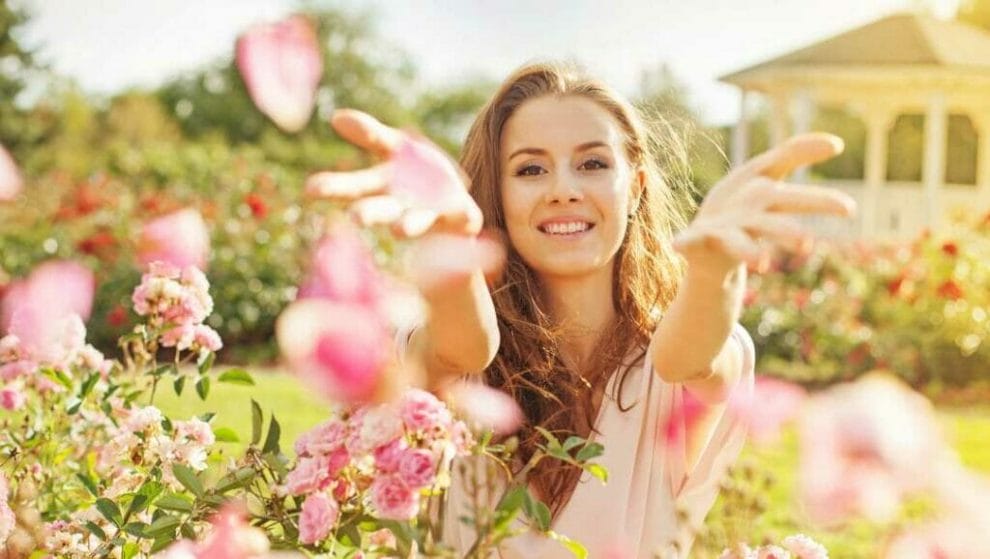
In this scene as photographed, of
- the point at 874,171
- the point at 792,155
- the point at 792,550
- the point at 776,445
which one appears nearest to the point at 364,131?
the point at 792,155

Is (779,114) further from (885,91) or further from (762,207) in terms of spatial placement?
(762,207)

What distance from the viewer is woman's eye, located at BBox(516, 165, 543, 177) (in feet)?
6.82

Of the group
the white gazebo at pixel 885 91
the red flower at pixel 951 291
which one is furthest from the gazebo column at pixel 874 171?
the red flower at pixel 951 291

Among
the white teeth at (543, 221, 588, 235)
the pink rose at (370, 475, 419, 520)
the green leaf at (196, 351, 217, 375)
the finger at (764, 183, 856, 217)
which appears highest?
the finger at (764, 183, 856, 217)

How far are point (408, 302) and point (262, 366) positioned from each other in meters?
6.47

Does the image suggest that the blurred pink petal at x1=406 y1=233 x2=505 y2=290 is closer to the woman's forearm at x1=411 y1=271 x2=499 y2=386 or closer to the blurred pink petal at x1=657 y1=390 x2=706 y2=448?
the woman's forearm at x1=411 y1=271 x2=499 y2=386

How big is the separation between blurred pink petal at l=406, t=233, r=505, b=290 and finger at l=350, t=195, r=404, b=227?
0.35 feet

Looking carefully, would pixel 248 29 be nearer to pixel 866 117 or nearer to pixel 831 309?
pixel 831 309

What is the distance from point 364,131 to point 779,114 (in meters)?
13.8

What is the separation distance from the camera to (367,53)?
42781 mm

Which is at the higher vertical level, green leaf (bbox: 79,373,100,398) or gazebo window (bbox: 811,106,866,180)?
green leaf (bbox: 79,373,100,398)

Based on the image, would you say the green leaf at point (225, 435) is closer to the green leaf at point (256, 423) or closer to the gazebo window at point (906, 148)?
the green leaf at point (256, 423)

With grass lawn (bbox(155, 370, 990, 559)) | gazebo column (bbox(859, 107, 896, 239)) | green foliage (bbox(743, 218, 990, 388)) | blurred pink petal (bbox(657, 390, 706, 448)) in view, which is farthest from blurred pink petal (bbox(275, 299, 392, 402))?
gazebo column (bbox(859, 107, 896, 239))

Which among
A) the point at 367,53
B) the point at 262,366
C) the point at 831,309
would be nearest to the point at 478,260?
the point at 262,366
